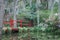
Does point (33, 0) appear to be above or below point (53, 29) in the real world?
above

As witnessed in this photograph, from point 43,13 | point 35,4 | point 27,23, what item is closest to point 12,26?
point 27,23

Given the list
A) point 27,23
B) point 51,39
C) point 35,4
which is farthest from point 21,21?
point 51,39

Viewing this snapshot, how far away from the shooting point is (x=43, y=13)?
16.9m

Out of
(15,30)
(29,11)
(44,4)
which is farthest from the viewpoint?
(44,4)

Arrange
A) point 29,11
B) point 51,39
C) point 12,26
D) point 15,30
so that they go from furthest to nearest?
point 29,11
point 12,26
point 15,30
point 51,39

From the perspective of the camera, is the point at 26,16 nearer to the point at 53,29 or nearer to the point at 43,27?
the point at 43,27

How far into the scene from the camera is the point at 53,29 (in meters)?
14.0

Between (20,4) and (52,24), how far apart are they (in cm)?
656

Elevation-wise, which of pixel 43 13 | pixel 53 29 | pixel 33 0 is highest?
pixel 33 0

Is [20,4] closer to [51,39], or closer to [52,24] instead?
[52,24]

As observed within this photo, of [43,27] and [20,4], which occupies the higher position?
[20,4]

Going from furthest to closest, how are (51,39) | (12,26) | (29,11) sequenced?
(29,11), (12,26), (51,39)

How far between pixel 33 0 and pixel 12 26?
18.1ft

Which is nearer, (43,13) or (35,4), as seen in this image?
(43,13)
